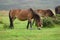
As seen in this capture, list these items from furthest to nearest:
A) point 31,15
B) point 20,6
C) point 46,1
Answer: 1. point 46,1
2. point 20,6
3. point 31,15

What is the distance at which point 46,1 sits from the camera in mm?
23719

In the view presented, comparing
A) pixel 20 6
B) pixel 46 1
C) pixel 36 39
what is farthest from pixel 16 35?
pixel 46 1

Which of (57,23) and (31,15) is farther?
(57,23)

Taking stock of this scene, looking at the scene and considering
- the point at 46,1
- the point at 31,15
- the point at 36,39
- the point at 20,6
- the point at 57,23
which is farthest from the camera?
the point at 46,1

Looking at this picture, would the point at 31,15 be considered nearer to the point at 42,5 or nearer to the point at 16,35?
the point at 16,35

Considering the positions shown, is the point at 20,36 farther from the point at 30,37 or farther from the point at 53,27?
the point at 53,27

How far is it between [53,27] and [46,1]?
910cm

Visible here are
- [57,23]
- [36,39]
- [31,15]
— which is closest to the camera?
[36,39]

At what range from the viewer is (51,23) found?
15.1m

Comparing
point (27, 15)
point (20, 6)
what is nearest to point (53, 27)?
point (27, 15)

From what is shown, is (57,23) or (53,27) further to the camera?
(57,23)

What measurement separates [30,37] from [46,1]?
Answer: 1251cm

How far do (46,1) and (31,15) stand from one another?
30.9ft

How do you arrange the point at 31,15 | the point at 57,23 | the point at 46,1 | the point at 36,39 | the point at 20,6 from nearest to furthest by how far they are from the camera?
the point at 36,39 → the point at 31,15 → the point at 57,23 → the point at 20,6 → the point at 46,1
